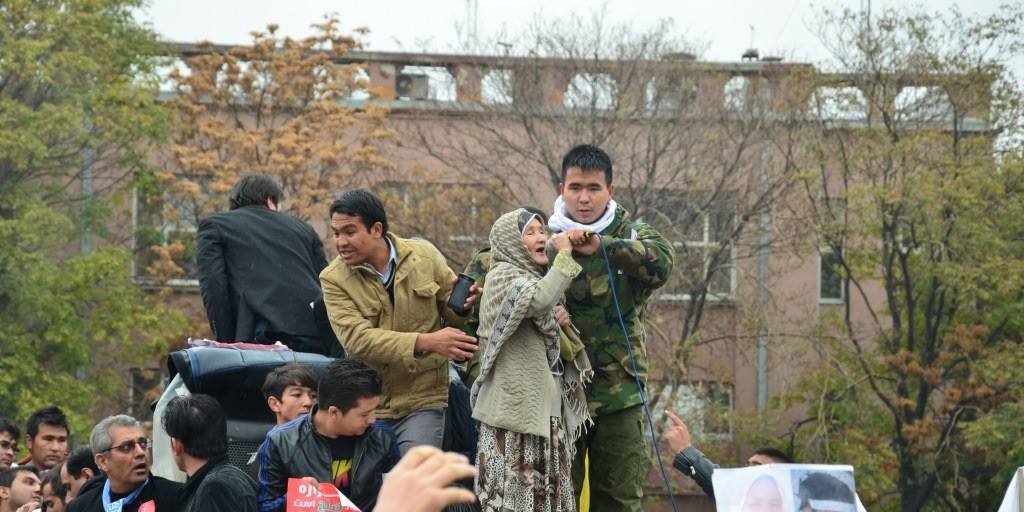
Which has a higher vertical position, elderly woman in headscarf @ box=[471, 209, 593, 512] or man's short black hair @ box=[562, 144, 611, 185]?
man's short black hair @ box=[562, 144, 611, 185]

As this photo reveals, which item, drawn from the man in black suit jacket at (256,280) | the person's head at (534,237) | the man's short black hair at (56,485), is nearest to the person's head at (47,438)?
the man's short black hair at (56,485)

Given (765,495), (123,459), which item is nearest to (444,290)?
(123,459)

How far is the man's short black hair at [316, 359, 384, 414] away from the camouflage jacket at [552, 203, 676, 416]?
1.27 metres

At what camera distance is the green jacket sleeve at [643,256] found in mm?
8625

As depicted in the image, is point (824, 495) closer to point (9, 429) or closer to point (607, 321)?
point (607, 321)

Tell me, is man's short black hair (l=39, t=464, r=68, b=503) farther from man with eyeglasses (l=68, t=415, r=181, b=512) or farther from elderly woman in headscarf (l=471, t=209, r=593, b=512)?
elderly woman in headscarf (l=471, t=209, r=593, b=512)

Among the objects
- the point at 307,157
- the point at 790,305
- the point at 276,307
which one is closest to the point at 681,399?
the point at 790,305

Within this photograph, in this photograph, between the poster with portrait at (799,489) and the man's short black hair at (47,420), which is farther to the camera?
the man's short black hair at (47,420)

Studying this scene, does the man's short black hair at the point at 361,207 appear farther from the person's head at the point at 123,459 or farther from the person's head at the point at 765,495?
the person's head at the point at 765,495

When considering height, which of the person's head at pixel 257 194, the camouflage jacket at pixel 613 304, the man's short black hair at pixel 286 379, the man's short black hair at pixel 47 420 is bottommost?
the man's short black hair at pixel 47 420

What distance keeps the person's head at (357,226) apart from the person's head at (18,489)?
11.6 ft

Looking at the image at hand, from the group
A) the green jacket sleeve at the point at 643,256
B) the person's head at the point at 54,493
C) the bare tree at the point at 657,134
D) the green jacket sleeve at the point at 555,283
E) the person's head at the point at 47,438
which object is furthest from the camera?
the bare tree at the point at 657,134

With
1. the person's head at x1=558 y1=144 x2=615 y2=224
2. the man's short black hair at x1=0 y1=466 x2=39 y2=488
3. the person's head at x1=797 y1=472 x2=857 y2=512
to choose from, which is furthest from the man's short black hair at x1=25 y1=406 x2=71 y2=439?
the person's head at x1=797 y1=472 x2=857 y2=512

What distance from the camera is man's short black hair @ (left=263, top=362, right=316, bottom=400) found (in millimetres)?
8906
